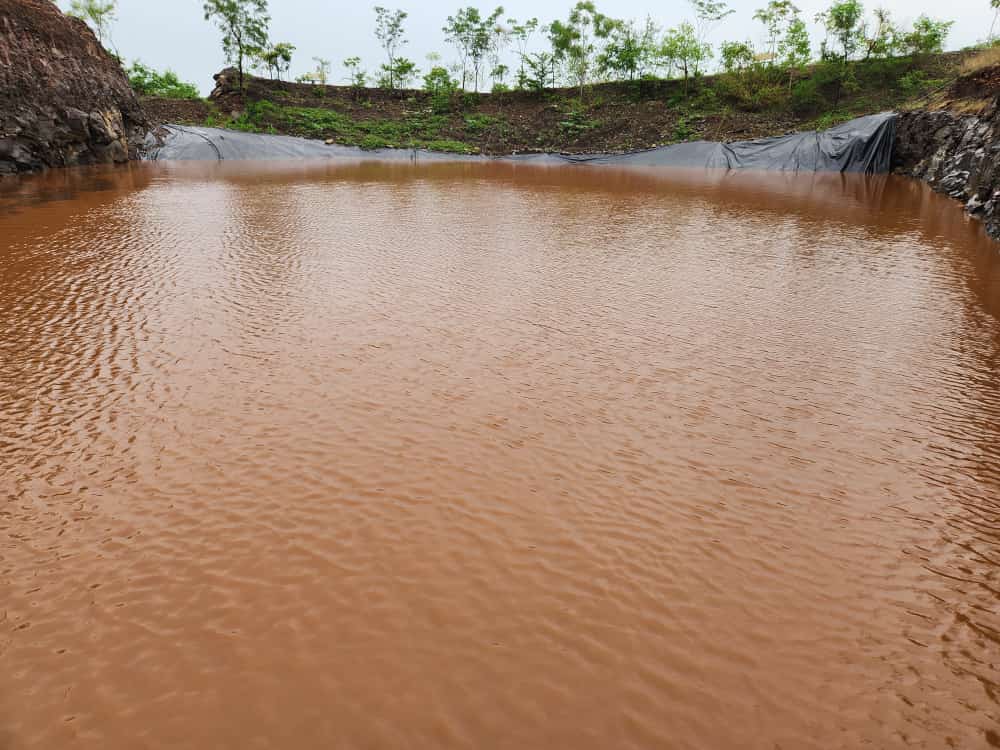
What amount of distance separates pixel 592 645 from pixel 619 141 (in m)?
33.9

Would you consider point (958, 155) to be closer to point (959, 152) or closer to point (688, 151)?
point (959, 152)

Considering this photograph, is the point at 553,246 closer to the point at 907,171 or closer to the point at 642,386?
the point at 642,386

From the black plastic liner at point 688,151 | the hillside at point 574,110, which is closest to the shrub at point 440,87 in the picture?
the hillside at point 574,110

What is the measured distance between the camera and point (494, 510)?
3686mm

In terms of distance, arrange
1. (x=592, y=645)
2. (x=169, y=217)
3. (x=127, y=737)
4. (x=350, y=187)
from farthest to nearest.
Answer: (x=350, y=187) < (x=169, y=217) < (x=592, y=645) < (x=127, y=737)

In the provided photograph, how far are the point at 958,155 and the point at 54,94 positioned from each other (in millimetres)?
27063

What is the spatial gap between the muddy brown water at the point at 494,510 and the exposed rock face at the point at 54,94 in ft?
41.2

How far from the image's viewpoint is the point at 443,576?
3166 mm

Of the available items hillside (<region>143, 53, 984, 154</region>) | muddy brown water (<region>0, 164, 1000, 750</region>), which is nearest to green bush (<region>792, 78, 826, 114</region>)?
hillside (<region>143, 53, 984, 154</region>)

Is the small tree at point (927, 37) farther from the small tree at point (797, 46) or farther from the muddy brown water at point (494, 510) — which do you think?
the muddy brown water at point (494, 510)

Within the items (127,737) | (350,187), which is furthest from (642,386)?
(350,187)

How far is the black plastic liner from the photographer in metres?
21.5

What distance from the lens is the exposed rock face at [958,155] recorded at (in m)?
12.0

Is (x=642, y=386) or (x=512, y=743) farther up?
(x=642, y=386)
